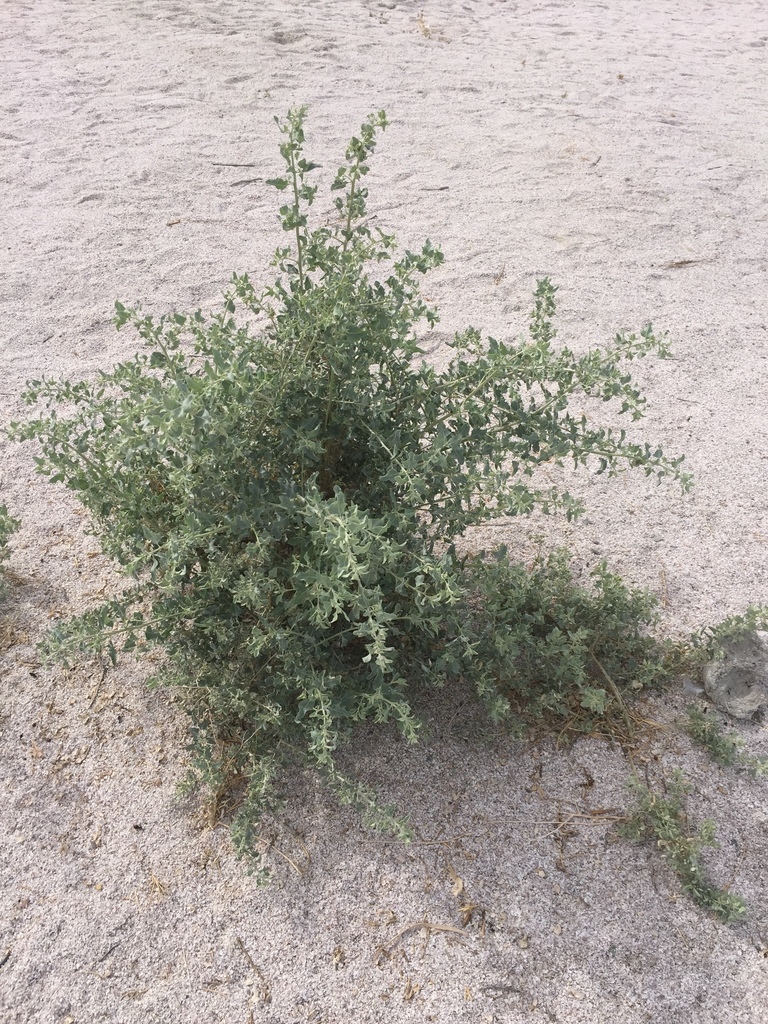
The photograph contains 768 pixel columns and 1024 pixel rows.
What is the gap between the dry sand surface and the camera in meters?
1.92

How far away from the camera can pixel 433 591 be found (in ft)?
6.93

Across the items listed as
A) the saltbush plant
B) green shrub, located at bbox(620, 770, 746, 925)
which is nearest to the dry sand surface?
green shrub, located at bbox(620, 770, 746, 925)

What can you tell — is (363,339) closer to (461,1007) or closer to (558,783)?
(558,783)

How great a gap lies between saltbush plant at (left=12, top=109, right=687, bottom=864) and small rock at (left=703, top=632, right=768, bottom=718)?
0.20 m

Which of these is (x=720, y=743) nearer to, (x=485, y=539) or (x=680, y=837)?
(x=680, y=837)

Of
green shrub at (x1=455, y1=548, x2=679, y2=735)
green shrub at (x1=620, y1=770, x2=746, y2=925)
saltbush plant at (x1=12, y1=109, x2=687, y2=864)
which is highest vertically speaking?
saltbush plant at (x1=12, y1=109, x2=687, y2=864)

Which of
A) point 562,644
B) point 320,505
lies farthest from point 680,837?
point 320,505

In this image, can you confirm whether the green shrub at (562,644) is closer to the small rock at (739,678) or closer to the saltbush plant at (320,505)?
the saltbush plant at (320,505)

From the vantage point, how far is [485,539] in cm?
294

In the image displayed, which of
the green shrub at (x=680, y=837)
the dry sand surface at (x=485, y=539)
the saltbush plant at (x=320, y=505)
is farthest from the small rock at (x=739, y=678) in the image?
the green shrub at (x=680, y=837)

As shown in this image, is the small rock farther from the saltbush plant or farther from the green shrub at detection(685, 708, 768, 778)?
the saltbush plant

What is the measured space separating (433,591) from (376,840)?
2.02ft

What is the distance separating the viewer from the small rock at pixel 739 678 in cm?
239

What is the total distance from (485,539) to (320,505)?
4.03ft
